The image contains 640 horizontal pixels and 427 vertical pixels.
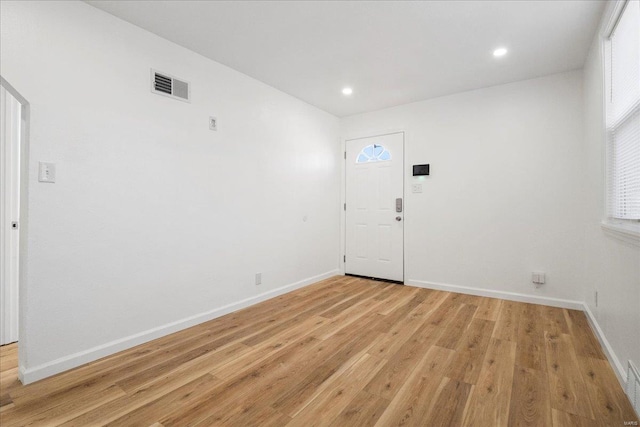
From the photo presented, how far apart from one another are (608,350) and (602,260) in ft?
2.34

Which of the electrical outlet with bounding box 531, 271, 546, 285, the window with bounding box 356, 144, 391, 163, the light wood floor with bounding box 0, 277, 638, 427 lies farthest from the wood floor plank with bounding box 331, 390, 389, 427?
the window with bounding box 356, 144, 391, 163

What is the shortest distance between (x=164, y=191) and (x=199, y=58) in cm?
141

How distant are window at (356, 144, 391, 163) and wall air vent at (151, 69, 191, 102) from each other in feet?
9.33

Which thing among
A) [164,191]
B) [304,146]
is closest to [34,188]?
[164,191]

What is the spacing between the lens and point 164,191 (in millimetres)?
2740

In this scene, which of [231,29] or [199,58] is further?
[199,58]

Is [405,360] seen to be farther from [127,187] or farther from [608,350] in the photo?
[127,187]

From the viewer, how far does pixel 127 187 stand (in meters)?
2.50

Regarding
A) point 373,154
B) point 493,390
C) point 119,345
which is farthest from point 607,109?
point 119,345

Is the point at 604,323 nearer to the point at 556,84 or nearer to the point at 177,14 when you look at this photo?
the point at 556,84

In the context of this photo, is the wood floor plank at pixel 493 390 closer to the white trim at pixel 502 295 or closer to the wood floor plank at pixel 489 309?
the wood floor plank at pixel 489 309

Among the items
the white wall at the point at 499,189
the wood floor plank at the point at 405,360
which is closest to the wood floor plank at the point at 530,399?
the wood floor plank at the point at 405,360

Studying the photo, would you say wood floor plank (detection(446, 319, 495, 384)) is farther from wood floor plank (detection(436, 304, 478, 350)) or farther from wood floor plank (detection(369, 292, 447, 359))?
wood floor plank (detection(369, 292, 447, 359))

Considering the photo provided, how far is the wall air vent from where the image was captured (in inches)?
105
